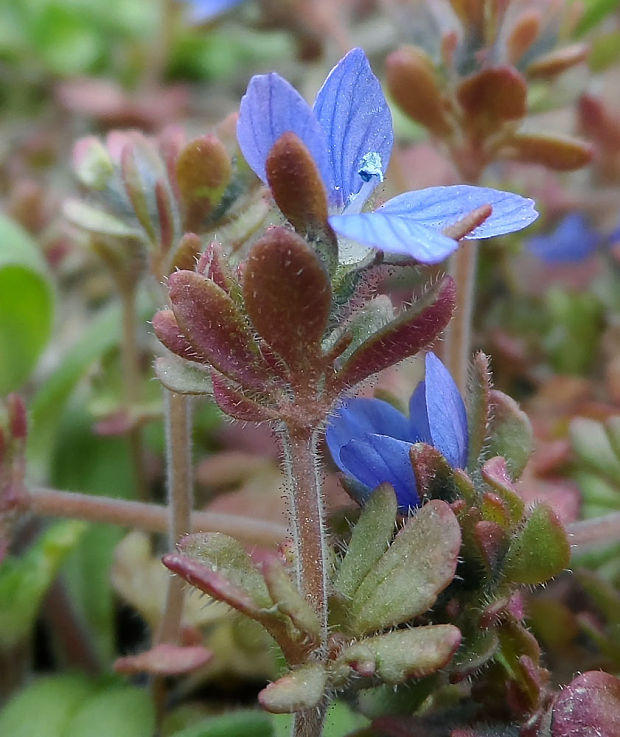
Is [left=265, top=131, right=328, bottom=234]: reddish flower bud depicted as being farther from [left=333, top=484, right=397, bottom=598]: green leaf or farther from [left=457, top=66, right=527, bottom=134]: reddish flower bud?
[left=457, top=66, right=527, bottom=134]: reddish flower bud

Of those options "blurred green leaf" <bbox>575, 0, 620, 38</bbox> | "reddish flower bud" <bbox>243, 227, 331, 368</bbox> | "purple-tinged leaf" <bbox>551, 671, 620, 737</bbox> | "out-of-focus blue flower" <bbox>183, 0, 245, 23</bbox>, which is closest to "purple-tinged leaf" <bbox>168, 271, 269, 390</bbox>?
"reddish flower bud" <bbox>243, 227, 331, 368</bbox>

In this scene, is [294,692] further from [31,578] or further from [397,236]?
[31,578]

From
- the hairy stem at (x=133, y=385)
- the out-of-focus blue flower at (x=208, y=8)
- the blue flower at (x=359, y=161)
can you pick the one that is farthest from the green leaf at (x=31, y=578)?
the out-of-focus blue flower at (x=208, y=8)

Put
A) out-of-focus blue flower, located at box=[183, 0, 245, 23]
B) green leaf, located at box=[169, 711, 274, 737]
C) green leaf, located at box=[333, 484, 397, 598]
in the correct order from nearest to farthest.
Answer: green leaf, located at box=[333, 484, 397, 598], green leaf, located at box=[169, 711, 274, 737], out-of-focus blue flower, located at box=[183, 0, 245, 23]

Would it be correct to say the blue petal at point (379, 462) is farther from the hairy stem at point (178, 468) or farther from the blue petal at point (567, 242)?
the blue petal at point (567, 242)

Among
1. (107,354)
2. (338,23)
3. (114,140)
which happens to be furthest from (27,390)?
(338,23)

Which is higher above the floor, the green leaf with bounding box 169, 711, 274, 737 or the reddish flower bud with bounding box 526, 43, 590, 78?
the reddish flower bud with bounding box 526, 43, 590, 78

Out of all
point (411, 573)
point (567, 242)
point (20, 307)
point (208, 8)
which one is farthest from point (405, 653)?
point (208, 8)
